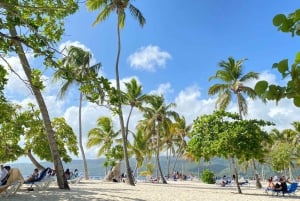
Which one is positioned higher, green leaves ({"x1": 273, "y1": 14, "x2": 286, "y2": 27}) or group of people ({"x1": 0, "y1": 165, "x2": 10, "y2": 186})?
green leaves ({"x1": 273, "y1": 14, "x2": 286, "y2": 27})

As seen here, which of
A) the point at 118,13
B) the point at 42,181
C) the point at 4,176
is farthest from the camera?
the point at 118,13

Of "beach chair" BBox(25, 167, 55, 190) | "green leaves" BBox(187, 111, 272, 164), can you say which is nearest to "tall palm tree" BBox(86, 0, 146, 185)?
"green leaves" BBox(187, 111, 272, 164)

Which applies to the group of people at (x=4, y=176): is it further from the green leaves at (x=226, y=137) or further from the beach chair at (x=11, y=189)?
the green leaves at (x=226, y=137)

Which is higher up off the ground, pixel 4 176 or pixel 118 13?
pixel 118 13

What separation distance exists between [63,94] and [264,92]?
3734 cm

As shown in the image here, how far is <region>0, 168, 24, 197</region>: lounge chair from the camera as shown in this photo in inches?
484

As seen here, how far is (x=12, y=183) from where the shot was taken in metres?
12.5

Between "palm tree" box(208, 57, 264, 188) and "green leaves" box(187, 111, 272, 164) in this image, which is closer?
"green leaves" box(187, 111, 272, 164)

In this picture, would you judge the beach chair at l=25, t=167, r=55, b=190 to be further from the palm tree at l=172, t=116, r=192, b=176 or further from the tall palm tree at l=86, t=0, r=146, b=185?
the palm tree at l=172, t=116, r=192, b=176

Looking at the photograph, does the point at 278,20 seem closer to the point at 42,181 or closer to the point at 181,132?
the point at 42,181

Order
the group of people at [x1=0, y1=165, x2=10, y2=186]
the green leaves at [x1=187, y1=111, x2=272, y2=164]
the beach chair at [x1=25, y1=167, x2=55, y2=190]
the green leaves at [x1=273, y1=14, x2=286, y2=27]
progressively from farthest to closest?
the green leaves at [x1=187, y1=111, x2=272, y2=164] → the beach chair at [x1=25, y1=167, x2=55, y2=190] → the group of people at [x1=0, y1=165, x2=10, y2=186] → the green leaves at [x1=273, y1=14, x2=286, y2=27]

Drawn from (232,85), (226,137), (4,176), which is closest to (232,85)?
(232,85)

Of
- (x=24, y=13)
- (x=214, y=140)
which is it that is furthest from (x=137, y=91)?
(x=24, y=13)

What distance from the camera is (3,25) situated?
7.71 m
